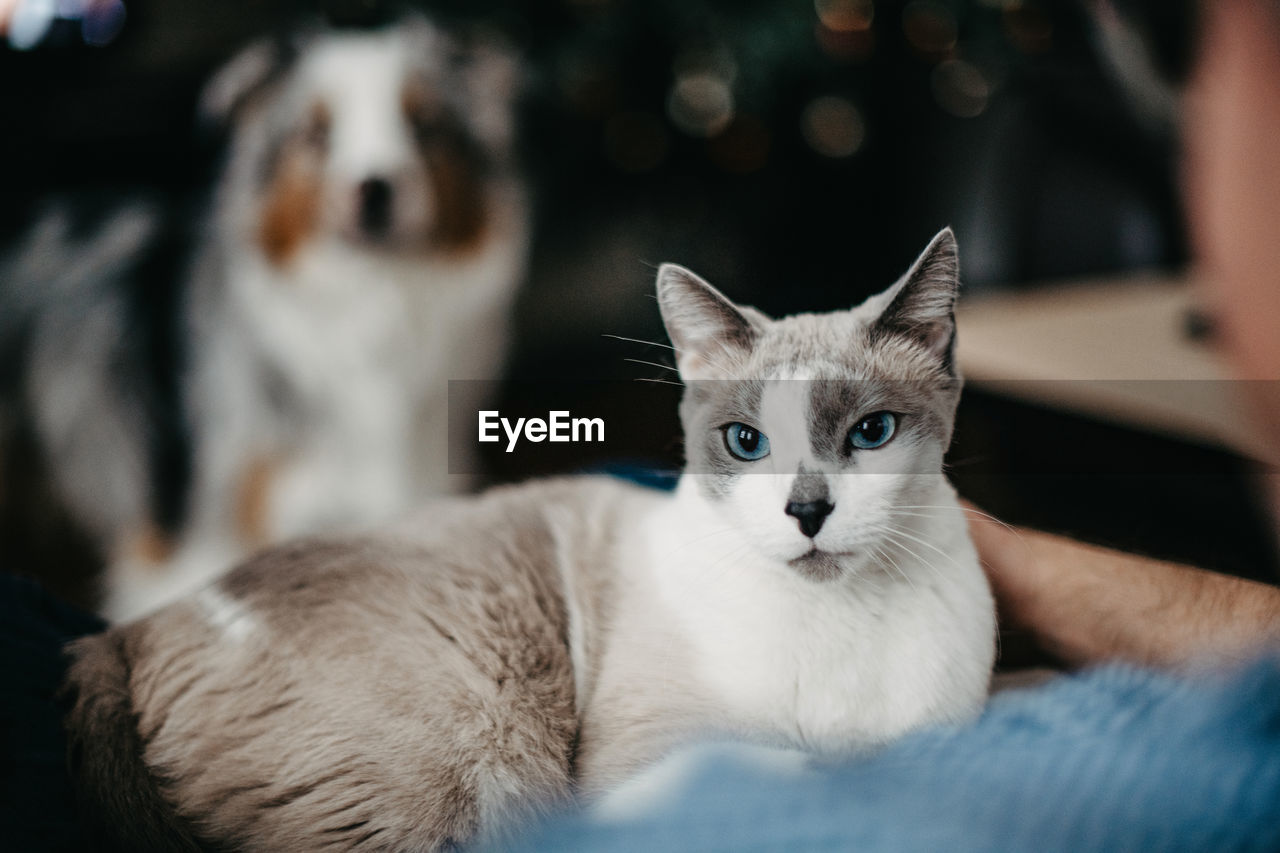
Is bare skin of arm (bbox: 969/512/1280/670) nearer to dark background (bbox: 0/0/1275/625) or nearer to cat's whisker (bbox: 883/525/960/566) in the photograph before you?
cat's whisker (bbox: 883/525/960/566)

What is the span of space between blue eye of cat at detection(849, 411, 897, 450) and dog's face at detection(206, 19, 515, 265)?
1.38 metres

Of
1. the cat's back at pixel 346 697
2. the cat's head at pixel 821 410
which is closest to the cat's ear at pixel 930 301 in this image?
the cat's head at pixel 821 410

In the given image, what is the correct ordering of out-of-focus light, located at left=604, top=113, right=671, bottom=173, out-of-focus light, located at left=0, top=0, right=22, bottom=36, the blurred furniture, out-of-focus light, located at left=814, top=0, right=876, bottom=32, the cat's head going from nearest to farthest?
the cat's head
the blurred furniture
out-of-focus light, located at left=0, top=0, right=22, bottom=36
out-of-focus light, located at left=814, top=0, right=876, bottom=32
out-of-focus light, located at left=604, top=113, right=671, bottom=173

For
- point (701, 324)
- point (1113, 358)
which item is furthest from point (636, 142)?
point (701, 324)

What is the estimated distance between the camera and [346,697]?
0.69m

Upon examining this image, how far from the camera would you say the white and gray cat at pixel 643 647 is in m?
0.62

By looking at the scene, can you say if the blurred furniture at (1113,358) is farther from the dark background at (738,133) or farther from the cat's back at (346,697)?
the cat's back at (346,697)

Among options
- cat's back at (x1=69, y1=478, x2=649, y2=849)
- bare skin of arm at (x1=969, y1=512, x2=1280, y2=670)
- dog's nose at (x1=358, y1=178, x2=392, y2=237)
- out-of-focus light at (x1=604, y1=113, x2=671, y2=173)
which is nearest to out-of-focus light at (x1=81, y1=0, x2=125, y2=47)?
dog's nose at (x1=358, y1=178, x2=392, y2=237)

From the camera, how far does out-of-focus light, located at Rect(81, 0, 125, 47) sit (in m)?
1.96

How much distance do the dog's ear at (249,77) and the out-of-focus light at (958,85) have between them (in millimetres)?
1445

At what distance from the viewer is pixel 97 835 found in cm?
65

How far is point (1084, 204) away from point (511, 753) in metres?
1.68

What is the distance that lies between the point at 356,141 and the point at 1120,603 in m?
1.61

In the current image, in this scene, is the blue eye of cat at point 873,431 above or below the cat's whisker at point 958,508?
above
